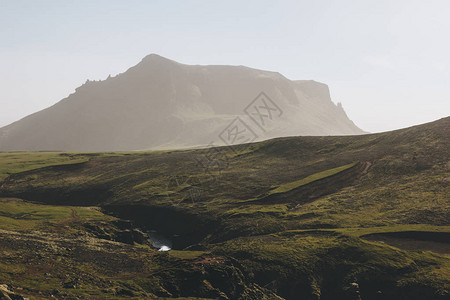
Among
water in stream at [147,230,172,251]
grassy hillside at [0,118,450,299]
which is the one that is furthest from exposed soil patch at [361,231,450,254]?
water in stream at [147,230,172,251]

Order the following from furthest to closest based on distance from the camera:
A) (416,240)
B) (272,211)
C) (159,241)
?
(272,211), (159,241), (416,240)

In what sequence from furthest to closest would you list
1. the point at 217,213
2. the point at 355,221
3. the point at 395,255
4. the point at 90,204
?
the point at 90,204 → the point at 217,213 → the point at 355,221 → the point at 395,255

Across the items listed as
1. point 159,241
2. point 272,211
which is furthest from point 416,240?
point 159,241

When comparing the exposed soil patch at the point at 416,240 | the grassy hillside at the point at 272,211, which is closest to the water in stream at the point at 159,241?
the grassy hillside at the point at 272,211

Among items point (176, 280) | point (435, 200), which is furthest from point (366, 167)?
point (176, 280)

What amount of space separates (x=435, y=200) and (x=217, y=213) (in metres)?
43.5

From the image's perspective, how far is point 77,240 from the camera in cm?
5306

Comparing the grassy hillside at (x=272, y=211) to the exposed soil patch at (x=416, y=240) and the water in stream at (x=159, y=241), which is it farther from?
the water in stream at (x=159, y=241)

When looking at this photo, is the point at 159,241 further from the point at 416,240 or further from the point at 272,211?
the point at 416,240

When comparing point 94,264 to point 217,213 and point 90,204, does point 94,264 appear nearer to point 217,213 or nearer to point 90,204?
point 217,213

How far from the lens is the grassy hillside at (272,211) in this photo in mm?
46906

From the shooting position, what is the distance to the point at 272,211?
2953 inches

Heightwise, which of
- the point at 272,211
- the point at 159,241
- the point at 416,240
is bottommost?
the point at 159,241

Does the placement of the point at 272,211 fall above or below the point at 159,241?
above
